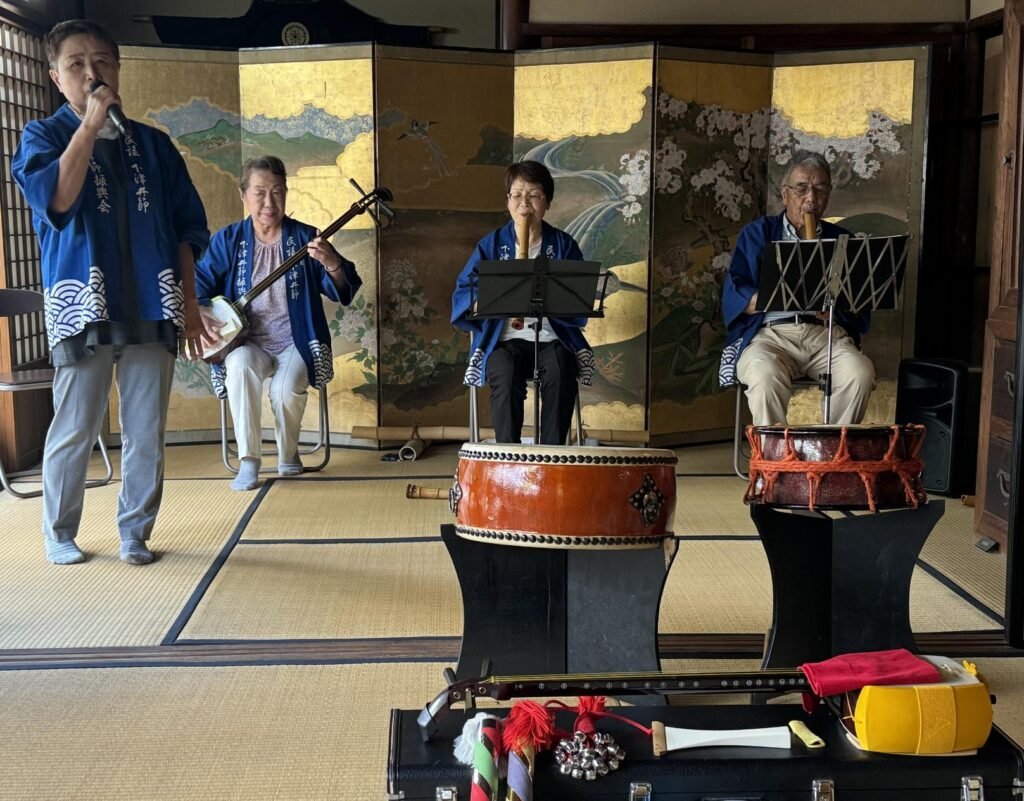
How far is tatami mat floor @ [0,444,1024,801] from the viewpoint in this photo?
2.02 m

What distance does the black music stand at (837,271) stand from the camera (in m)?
3.42

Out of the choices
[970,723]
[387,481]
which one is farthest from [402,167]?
[970,723]

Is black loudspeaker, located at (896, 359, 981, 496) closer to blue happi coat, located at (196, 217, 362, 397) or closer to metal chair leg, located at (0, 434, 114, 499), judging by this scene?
blue happi coat, located at (196, 217, 362, 397)

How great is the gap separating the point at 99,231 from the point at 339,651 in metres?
1.41

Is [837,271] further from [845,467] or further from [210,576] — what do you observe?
[210,576]

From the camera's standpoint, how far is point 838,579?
7.75 ft

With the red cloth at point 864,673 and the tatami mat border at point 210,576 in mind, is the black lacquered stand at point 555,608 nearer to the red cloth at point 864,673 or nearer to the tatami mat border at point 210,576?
the red cloth at point 864,673

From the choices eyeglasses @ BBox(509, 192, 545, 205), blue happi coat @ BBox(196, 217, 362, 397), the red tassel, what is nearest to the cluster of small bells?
the red tassel

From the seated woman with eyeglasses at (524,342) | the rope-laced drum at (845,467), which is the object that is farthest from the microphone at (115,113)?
the rope-laced drum at (845,467)

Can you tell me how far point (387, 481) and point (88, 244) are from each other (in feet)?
5.93

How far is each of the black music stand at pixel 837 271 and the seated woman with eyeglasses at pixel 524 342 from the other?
957mm

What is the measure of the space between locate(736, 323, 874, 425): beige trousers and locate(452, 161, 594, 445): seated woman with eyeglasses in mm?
649

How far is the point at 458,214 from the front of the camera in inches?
200

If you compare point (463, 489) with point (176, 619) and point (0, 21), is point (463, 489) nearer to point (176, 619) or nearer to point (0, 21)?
point (176, 619)
